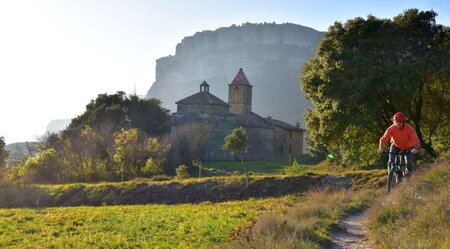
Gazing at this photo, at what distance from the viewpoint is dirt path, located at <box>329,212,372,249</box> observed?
836 cm

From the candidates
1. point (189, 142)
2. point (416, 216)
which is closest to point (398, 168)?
point (416, 216)

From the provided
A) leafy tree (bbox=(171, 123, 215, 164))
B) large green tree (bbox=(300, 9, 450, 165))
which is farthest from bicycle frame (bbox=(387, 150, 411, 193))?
leafy tree (bbox=(171, 123, 215, 164))

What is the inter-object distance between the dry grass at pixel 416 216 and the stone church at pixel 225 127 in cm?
4043

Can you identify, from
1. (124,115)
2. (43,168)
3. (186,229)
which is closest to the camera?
(186,229)

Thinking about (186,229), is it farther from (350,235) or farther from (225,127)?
(225,127)

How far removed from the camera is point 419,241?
6.46m

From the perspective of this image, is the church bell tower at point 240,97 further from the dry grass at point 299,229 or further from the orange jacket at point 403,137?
the dry grass at point 299,229

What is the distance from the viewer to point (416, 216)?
8219mm

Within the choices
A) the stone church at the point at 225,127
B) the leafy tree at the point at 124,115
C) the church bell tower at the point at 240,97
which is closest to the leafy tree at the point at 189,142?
the stone church at the point at 225,127

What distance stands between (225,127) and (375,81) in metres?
42.2

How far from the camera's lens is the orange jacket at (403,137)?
12.5m

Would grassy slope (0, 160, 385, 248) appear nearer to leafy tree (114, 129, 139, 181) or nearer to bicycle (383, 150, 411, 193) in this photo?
bicycle (383, 150, 411, 193)

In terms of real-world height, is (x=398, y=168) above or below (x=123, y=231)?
above

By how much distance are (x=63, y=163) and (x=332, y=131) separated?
2628 centimetres
